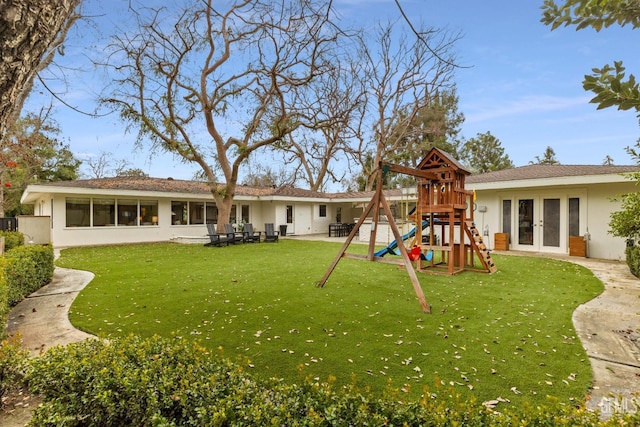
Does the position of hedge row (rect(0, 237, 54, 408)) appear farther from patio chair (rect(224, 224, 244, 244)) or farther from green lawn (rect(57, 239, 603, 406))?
patio chair (rect(224, 224, 244, 244))

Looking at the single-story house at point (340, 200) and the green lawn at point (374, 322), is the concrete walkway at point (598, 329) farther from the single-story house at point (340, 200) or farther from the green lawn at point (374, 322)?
the single-story house at point (340, 200)

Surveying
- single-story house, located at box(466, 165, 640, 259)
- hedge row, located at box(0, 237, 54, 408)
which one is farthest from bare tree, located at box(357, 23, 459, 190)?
hedge row, located at box(0, 237, 54, 408)

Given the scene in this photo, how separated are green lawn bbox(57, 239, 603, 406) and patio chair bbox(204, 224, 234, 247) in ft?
19.9

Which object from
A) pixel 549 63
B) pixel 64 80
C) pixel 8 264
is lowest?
pixel 8 264

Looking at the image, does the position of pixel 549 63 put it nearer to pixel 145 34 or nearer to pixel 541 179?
pixel 541 179

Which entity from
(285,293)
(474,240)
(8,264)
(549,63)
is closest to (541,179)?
(474,240)

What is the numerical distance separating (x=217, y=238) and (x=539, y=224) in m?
12.9

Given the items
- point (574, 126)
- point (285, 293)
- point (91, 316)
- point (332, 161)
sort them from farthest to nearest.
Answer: point (332, 161) < point (574, 126) < point (285, 293) < point (91, 316)

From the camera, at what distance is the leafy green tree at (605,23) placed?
1.10 metres

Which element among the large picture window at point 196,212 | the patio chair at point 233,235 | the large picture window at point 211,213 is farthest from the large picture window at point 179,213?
Answer: the patio chair at point 233,235

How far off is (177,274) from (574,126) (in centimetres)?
1394

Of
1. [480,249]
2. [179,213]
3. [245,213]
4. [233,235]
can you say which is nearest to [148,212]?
[179,213]

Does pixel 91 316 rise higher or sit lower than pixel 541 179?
lower

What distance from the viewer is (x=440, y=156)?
8102mm
